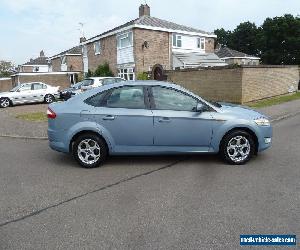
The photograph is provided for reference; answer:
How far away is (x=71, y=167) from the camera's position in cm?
628

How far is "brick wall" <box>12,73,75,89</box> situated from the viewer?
34625 millimetres

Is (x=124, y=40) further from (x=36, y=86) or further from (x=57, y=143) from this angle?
(x=57, y=143)

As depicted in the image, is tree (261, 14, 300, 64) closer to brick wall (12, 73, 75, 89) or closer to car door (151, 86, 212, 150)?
brick wall (12, 73, 75, 89)

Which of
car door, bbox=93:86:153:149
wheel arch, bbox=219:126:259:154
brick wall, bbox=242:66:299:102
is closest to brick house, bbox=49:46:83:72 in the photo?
brick wall, bbox=242:66:299:102

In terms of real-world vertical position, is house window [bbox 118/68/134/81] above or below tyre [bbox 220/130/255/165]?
above

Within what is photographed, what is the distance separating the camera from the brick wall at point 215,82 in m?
16.5

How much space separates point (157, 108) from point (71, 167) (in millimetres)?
2021

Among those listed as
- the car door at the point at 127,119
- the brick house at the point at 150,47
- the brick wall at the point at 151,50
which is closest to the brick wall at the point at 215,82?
the brick house at the point at 150,47

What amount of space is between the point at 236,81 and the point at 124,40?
45.9 ft

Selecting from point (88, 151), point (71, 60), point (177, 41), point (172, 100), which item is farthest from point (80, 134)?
point (71, 60)

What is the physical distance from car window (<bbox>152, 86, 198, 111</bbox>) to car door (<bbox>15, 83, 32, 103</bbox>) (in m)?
15.7

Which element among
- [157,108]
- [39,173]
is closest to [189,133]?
[157,108]

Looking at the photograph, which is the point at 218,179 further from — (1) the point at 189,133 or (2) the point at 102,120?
(2) the point at 102,120

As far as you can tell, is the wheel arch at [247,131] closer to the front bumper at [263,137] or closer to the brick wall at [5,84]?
the front bumper at [263,137]
